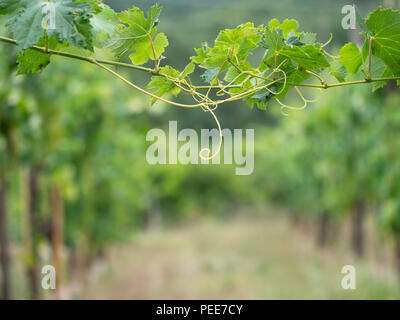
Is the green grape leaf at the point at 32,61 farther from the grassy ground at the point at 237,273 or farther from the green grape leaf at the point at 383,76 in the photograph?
the grassy ground at the point at 237,273

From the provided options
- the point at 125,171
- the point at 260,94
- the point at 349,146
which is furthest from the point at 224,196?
the point at 260,94

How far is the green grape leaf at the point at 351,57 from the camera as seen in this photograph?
1146mm

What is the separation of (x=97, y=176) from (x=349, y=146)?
5956 millimetres

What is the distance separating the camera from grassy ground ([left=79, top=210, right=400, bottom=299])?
10.9m

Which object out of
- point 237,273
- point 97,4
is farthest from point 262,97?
point 237,273

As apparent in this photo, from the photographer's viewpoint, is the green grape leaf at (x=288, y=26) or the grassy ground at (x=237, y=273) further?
the grassy ground at (x=237, y=273)

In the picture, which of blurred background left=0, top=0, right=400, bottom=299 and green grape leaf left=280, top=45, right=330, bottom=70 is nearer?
green grape leaf left=280, top=45, right=330, bottom=70

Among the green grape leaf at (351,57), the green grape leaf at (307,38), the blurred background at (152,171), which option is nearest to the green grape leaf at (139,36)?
the blurred background at (152,171)

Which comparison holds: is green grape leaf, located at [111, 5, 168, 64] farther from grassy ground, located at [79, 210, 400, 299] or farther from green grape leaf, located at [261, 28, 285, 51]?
grassy ground, located at [79, 210, 400, 299]

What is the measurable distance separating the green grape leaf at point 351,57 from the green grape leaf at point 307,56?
4.9 inches

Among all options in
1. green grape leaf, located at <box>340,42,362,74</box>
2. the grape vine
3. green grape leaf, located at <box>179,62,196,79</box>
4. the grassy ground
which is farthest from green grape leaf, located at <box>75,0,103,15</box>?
the grassy ground

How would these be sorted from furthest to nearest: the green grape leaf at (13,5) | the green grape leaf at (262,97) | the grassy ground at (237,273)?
the grassy ground at (237,273) < the green grape leaf at (262,97) < the green grape leaf at (13,5)

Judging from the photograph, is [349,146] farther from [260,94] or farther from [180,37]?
[180,37]

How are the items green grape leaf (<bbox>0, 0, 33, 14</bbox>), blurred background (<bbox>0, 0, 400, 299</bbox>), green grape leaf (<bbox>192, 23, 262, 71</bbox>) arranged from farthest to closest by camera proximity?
blurred background (<bbox>0, 0, 400, 299</bbox>) < green grape leaf (<bbox>192, 23, 262, 71</bbox>) < green grape leaf (<bbox>0, 0, 33, 14</bbox>)
